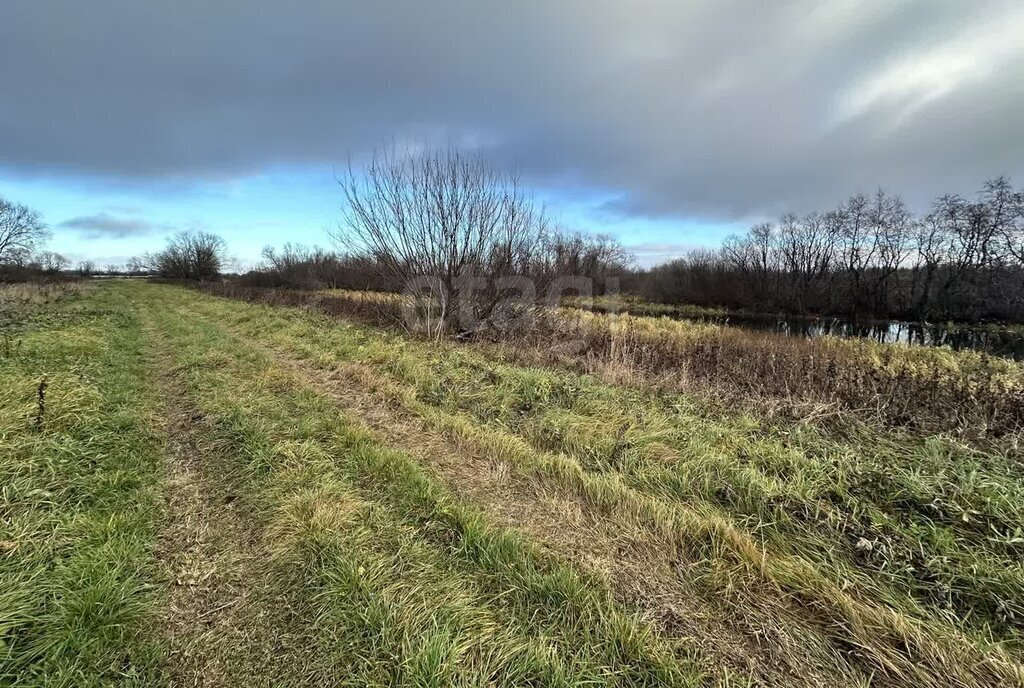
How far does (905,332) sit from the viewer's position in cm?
2950

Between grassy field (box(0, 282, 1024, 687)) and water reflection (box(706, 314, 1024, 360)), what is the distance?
64.6ft

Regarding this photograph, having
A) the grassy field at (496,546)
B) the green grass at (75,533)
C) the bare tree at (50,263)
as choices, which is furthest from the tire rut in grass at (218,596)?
the bare tree at (50,263)

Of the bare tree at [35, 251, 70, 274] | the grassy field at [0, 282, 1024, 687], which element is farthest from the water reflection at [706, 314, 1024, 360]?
the bare tree at [35, 251, 70, 274]

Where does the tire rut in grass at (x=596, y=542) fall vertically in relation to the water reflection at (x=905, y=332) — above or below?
above

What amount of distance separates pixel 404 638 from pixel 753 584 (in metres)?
2.06

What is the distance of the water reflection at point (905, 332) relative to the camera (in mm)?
22062

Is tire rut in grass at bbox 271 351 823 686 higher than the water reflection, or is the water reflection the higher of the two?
tire rut in grass at bbox 271 351 823 686

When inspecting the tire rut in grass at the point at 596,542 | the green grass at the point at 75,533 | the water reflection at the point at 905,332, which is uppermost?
the green grass at the point at 75,533

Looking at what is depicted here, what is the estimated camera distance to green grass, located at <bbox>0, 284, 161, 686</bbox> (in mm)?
1916

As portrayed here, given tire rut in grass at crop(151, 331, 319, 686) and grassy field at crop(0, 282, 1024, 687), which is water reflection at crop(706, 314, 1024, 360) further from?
tire rut in grass at crop(151, 331, 319, 686)

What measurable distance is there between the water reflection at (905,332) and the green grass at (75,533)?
23.4m

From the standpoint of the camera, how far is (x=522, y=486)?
3.70m

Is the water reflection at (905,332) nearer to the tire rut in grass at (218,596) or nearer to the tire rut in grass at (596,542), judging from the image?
the tire rut in grass at (596,542)

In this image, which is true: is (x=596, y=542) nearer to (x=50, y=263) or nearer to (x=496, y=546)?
(x=496, y=546)
